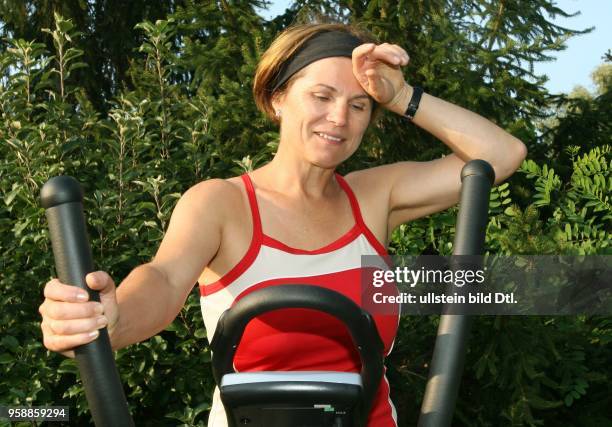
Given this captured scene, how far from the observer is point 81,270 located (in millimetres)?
1201

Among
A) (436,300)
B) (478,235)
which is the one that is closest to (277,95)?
(478,235)

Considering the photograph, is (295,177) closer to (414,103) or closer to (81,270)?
(414,103)

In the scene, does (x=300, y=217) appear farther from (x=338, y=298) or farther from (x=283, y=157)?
(x=338, y=298)

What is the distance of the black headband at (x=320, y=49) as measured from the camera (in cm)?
213

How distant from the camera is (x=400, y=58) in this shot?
6.80 feet

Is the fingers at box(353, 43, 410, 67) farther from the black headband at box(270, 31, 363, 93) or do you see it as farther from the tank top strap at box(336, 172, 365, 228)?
the tank top strap at box(336, 172, 365, 228)

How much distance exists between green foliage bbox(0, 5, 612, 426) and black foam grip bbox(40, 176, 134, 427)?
2.14 metres

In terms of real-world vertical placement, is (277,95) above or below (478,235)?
above

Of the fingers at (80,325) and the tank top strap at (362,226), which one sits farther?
the tank top strap at (362,226)

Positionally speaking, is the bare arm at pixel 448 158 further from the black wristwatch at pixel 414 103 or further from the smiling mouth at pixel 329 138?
the smiling mouth at pixel 329 138

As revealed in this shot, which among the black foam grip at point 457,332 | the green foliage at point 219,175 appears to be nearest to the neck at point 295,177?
the black foam grip at point 457,332

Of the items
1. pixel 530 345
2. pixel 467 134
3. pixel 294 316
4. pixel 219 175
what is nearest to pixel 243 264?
pixel 294 316

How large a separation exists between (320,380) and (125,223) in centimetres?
238

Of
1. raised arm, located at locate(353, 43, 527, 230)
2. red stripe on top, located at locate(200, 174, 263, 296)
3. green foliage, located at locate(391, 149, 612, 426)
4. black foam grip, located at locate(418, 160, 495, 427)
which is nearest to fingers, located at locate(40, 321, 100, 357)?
black foam grip, located at locate(418, 160, 495, 427)
